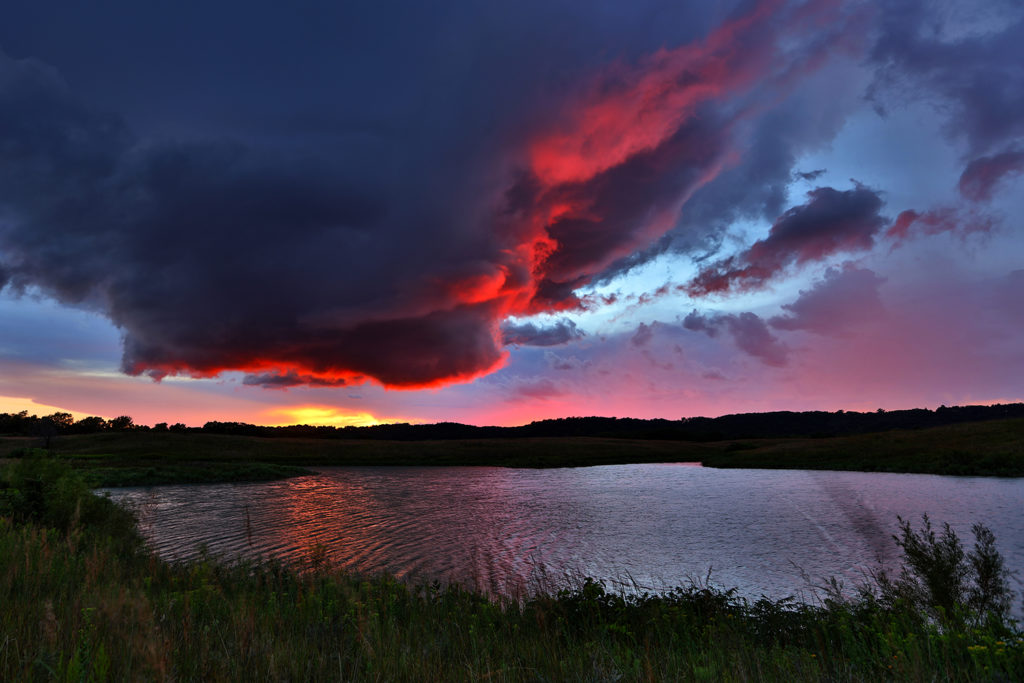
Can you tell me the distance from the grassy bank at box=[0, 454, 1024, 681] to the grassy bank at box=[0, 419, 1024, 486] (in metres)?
29.9

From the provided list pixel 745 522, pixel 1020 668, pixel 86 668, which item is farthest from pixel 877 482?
pixel 86 668

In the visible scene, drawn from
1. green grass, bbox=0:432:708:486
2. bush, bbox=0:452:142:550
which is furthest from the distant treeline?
bush, bbox=0:452:142:550

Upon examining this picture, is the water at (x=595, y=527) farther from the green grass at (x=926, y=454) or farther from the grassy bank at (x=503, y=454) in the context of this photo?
the grassy bank at (x=503, y=454)

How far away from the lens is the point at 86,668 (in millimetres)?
4680

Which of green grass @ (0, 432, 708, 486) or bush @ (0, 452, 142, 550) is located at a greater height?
bush @ (0, 452, 142, 550)

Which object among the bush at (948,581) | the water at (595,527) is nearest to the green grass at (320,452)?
the water at (595,527)

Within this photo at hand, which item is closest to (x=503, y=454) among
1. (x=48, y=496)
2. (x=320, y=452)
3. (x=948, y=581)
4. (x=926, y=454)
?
(x=320, y=452)

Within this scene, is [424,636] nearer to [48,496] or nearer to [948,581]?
[948,581]

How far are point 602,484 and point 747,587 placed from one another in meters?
36.3

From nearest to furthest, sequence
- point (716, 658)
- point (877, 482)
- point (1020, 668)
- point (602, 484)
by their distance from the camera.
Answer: point (1020, 668) < point (716, 658) < point (877, 482) < point (602, 484)

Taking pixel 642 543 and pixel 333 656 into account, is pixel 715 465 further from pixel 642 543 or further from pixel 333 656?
pixel 333 656

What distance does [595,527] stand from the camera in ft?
89.9

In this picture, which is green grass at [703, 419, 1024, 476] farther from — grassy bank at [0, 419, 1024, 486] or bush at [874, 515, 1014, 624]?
bush at [874, 515, 1014, 624]

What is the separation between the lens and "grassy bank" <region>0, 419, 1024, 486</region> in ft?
173
